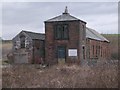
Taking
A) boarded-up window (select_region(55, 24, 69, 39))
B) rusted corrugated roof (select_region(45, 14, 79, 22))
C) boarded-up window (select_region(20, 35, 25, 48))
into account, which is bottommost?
boarded-up window (select_region(20, 35, 25, 48))

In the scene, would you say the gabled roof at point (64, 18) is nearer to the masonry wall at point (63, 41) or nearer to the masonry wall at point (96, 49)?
the masonry wall at point (63, 41)

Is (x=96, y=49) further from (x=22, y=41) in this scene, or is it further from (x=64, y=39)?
(x=22, y=41)

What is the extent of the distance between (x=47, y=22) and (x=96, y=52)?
11755mm

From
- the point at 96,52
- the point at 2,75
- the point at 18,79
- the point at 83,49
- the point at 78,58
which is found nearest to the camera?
the point at 18,79

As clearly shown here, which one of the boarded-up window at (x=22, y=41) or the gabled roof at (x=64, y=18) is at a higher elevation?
the gabled roof at (x=64, y=18)

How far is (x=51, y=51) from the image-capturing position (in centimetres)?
3375

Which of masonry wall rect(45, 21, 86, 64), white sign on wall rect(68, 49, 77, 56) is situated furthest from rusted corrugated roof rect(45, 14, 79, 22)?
white sign on wall rect(68, 49, 77, 56)

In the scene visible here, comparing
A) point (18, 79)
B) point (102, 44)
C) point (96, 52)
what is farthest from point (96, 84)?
point (102, 44)

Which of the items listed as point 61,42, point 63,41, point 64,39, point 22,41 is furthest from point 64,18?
point 22,41

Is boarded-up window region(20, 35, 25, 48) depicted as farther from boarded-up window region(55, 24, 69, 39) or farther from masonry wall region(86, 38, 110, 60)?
masonry wall region(86, 38, 110, 60)

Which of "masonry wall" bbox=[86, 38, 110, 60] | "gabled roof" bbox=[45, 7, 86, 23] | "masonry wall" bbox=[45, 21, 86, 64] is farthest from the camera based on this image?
"masonry wall" bbox=[86, 38, 110, 60]

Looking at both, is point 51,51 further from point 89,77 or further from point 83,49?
point 89,77

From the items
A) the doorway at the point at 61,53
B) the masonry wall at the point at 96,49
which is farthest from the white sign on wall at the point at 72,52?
the masonry wall at the point at 96,49

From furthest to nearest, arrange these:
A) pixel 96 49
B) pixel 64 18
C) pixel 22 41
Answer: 1. pixel 96 49
2. pixel 22 41
3. pixel 64 18
